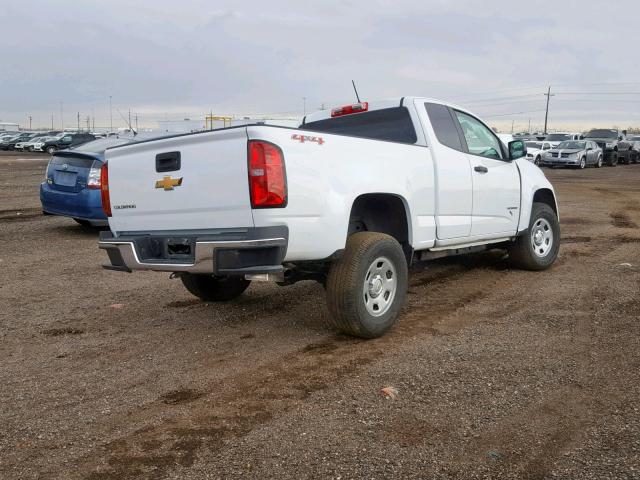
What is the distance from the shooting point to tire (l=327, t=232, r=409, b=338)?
4652 millimetres

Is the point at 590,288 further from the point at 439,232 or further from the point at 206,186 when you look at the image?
the point at 206,186

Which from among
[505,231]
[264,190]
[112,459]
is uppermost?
[264,190]

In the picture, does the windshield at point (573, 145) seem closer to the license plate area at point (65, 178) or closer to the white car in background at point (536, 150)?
the white car in background at point (536, 150)

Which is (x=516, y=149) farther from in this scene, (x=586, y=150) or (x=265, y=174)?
(x=586, y=150)

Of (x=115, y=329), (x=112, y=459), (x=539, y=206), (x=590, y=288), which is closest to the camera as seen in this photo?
(x=112, y=459)

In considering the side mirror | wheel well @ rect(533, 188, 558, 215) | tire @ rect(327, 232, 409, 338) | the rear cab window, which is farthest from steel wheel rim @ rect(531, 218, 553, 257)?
tire @ rect(327, 232, 409, 338)

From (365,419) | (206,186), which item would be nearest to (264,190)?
(206,186)

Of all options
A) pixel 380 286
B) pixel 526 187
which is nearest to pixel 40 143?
pixel 526 187

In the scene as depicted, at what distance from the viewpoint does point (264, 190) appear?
414cm

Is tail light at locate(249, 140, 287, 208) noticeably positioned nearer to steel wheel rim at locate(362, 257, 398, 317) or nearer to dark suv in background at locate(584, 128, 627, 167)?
steel wheel rim at locate(362, 257, 398, 317)

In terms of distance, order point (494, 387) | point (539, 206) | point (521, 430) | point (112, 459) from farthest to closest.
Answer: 1. point (539, 206)
2. point (494, 387)
3. point (521, 430)
4. point (112, 459)

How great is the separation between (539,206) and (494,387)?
4243mm

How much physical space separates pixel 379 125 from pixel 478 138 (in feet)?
4.16

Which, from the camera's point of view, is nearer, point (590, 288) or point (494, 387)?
point (494, 387)
